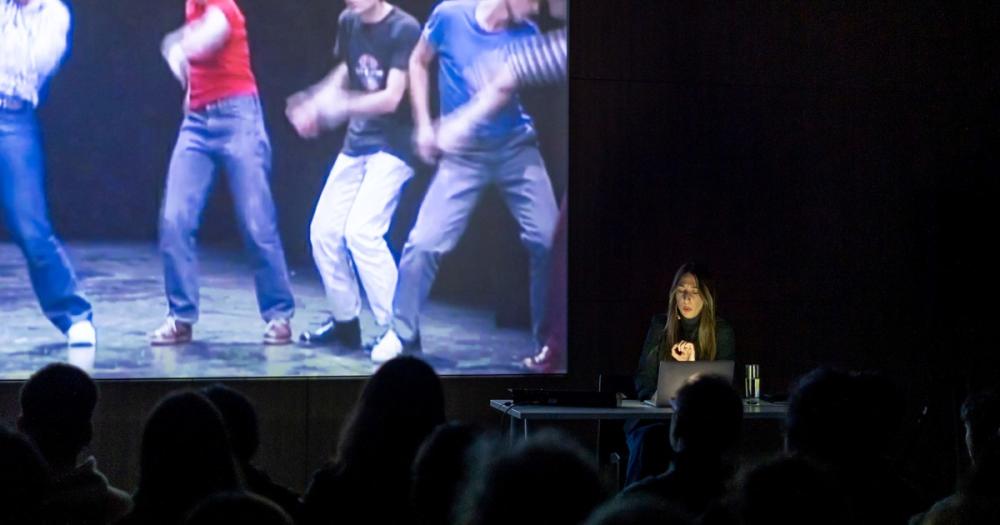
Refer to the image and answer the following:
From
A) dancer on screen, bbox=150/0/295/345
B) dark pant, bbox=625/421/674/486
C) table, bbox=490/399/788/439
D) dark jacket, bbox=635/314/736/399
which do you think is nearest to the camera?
table, bbox=490/399/788/439

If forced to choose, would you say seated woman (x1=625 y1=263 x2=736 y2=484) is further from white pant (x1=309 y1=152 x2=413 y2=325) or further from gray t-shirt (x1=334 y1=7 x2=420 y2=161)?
gray t-shirt (x1=334 y1=7 x2=420 y2=161)

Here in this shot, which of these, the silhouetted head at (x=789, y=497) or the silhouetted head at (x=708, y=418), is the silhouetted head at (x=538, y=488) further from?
the silhouetted head at (x=708, y=418)

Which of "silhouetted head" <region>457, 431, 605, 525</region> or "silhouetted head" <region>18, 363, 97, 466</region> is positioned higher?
"silhouetted head" <region>457, 431, 605, 525</region>

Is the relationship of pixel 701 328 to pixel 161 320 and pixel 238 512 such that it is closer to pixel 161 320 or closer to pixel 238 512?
pixel 161 320

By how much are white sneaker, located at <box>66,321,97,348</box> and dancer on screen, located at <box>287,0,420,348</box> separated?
0.99 meters

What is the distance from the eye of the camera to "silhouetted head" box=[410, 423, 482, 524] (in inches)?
92.9

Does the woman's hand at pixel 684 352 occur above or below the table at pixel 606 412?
above

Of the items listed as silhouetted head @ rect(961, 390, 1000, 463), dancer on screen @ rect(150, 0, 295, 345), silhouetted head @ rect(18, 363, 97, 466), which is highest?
dancer on screen @ rect(150, 0, 295, 345)

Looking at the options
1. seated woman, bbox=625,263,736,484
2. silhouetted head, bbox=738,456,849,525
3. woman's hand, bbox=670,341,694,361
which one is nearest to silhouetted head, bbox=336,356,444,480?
silhouetted head, bbox=738,456,849,525

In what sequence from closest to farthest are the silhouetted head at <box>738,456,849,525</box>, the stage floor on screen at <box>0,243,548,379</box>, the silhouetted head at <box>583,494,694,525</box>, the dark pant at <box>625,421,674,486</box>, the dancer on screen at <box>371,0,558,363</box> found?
the silhouetted head at <box>583,494,694,525</box> → the silhouetted head at <box>738,456,849,525</box> → the dark pant at <box>625,421,674,486</box> → the stage floor on screen at <box>0,243,548,379</box> → the dancer on screen at <box>371,0,558,363</box>

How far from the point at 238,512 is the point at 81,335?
458 centimetres

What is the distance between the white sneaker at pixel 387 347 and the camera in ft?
20.0

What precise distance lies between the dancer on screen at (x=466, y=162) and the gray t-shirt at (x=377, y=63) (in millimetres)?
67

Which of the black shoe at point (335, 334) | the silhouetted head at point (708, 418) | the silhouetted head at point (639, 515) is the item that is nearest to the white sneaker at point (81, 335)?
the black shoe at point (335, 334)
